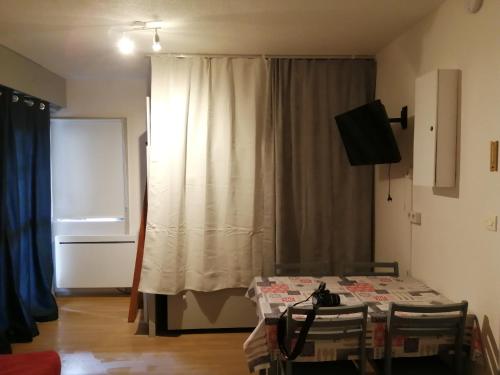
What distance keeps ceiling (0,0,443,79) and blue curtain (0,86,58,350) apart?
607mm

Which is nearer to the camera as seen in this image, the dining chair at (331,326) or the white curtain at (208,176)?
the dining chair at (331,326)

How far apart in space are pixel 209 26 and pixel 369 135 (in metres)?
1.38

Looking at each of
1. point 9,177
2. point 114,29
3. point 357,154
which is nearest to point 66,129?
point 9,177

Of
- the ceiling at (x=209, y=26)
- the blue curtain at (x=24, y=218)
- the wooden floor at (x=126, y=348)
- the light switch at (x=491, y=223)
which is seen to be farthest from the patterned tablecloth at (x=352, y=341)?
the blue curtain at (x=24, y=218)

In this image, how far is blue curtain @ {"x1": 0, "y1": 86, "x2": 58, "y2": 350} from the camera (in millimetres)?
3244

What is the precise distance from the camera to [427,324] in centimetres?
198

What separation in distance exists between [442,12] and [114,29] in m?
2.18

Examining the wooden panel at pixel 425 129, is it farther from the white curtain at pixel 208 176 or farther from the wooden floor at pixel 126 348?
the wooden floor at pixel 126 348

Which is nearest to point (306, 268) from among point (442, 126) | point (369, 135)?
point (369, 135)

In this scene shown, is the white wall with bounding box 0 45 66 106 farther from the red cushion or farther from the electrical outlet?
the electrical outlet

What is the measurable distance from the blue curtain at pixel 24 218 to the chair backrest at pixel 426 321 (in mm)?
2956

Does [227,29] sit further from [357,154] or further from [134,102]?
[134,102]

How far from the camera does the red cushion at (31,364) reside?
2.02 meters

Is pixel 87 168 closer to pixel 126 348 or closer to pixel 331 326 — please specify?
pixel 126 348
